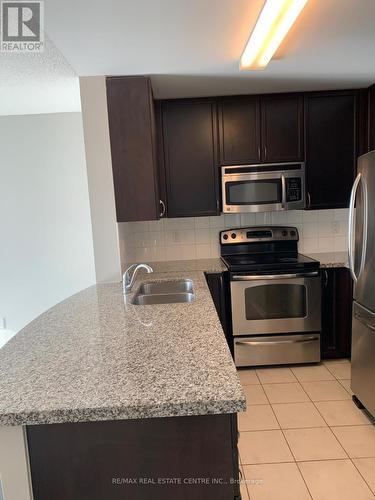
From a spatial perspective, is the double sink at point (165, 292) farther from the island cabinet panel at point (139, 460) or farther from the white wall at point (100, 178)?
the island cabinet panel at point (139, 460)

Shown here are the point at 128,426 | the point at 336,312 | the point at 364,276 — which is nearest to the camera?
the point at 128,426

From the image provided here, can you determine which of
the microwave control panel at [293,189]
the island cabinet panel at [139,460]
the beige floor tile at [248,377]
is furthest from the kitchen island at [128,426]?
the microwave control panel at [293,189]

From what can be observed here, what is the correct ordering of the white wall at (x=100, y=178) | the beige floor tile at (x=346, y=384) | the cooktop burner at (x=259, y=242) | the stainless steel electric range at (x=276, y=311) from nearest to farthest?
1. the white wall at (x=100, y=178)
2. the beige floor tile at (x=346, y=384)
3. the stainless steel electric range at (x=276, y=311)
4. the cooktop burner at (x=259, y=242)

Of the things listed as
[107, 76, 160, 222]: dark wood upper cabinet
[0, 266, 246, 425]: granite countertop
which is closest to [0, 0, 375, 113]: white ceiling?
[107, 76, 160, 222]: dark wood upper cabinet

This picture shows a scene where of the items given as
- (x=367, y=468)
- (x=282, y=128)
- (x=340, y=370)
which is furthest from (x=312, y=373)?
(x=282, y=128)

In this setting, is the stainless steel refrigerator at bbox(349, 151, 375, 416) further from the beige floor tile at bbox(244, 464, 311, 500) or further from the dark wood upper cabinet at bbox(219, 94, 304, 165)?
the dark wood upper cabinet at bbox(219, 94, 304, 165)

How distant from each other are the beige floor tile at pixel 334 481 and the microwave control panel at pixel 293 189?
191cm

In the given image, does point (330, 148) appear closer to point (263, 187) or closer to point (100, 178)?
point (263, 187)

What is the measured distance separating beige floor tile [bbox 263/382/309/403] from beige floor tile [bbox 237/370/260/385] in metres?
0.10

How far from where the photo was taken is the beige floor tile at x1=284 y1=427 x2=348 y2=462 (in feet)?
5.93

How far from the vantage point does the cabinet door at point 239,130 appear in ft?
9.24

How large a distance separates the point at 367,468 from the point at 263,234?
1954mm

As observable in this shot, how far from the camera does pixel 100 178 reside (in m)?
2.32

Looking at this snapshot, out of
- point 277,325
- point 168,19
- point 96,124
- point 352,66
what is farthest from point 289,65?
point 277,325
